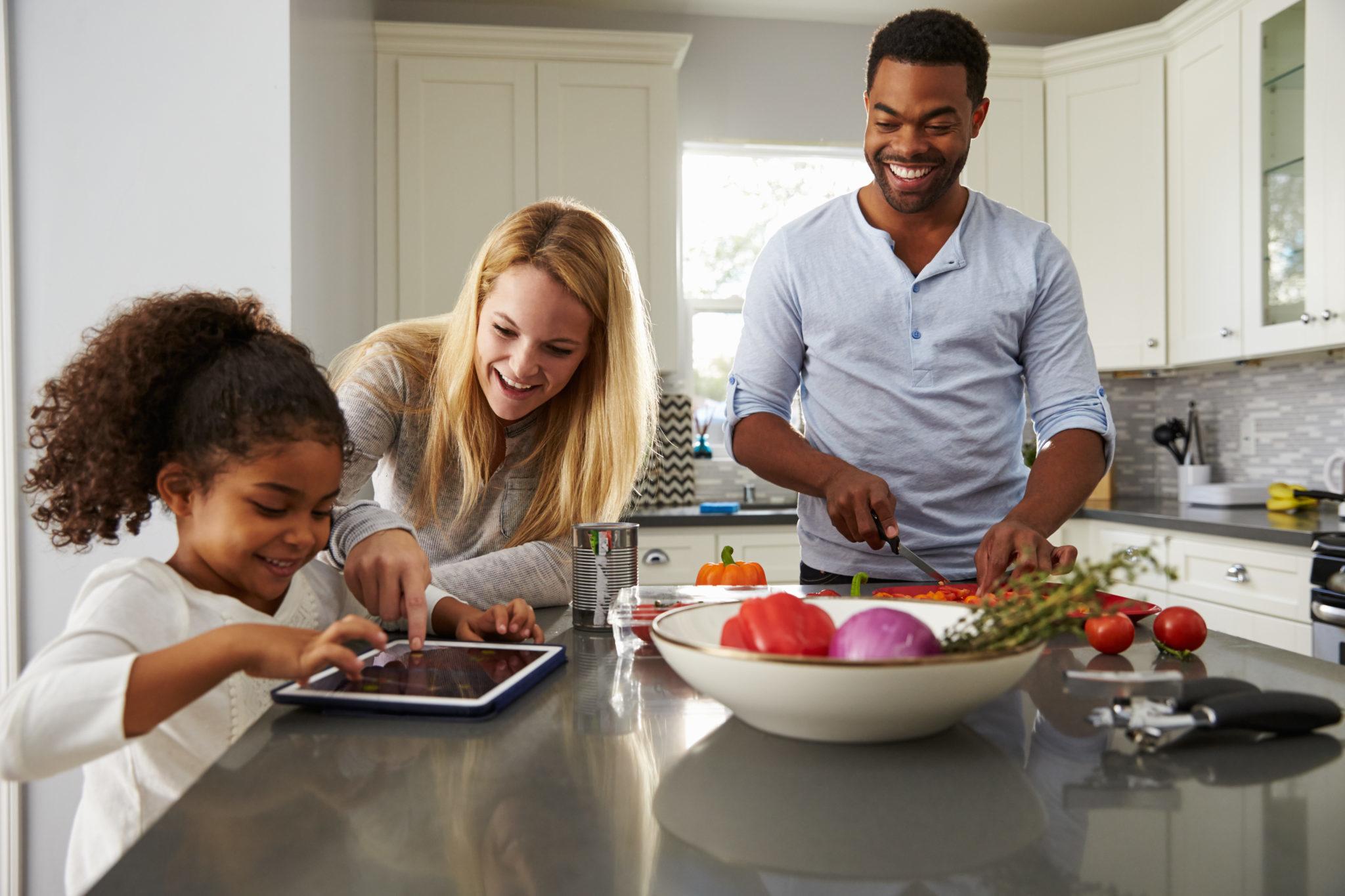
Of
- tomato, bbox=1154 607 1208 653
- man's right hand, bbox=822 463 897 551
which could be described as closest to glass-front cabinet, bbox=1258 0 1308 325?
man's right hand, bbox=822 463 897 551

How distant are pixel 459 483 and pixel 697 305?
2.86 metres

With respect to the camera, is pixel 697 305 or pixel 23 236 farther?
pixel 697 305

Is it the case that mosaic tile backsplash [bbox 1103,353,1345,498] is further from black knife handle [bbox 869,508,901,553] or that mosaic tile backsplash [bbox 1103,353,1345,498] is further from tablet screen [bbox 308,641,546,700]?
tablet screen [bbox 308,641,546,700]

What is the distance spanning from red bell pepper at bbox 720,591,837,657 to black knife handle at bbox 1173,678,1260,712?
24 centimetres

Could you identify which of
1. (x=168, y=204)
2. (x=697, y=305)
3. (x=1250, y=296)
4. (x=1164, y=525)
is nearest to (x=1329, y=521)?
(x=1164, y=525)

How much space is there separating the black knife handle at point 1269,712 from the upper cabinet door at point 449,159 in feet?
10.8

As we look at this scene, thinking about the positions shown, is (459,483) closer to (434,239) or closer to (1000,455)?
(1000,455)

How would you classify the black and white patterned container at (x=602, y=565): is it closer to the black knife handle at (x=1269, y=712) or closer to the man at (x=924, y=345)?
the man at (x=924, y=345)

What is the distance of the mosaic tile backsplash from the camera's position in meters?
3.42

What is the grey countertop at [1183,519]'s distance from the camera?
2.73 metres

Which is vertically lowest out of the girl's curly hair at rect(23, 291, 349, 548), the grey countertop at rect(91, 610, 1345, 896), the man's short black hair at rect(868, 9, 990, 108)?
the grey countertop at rect(91, 610, 1345, 896)

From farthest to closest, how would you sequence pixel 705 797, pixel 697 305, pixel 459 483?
pixel 697 305 < pixel 459 483 < pixel 705 797

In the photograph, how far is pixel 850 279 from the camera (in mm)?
1757

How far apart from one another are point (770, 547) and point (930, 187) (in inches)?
76.1
